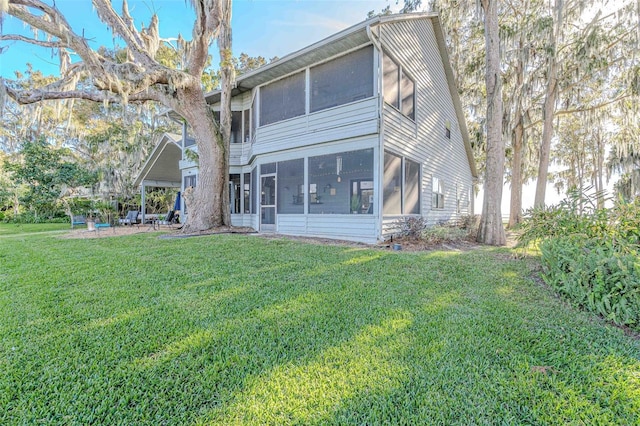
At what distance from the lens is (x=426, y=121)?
10.4m

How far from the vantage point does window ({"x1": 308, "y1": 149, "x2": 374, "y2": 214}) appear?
7.53m

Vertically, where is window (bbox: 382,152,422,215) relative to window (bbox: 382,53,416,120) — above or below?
below

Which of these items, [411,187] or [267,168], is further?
[267,168]

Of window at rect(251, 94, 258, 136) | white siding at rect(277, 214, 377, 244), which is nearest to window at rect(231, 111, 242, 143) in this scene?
window at rect(251, 94, 258, 136)

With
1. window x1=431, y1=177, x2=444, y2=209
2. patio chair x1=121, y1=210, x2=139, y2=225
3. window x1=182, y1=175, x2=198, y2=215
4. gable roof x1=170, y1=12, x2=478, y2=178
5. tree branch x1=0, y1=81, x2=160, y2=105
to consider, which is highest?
gable roof x1=170, y1=12, x2=478, y2=178

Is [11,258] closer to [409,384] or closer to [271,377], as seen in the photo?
[271,377]

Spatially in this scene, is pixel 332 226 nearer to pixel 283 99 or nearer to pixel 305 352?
pixel 283 99

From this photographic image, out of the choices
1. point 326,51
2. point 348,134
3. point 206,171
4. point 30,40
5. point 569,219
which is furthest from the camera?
point 206,171

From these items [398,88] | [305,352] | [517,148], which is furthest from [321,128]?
[517,148]

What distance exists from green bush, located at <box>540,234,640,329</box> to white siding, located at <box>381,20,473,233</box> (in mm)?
3902

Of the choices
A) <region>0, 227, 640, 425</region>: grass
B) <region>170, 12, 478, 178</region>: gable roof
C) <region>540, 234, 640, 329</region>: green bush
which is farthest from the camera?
<region>170, 12, 478, 178</region>: gable roof

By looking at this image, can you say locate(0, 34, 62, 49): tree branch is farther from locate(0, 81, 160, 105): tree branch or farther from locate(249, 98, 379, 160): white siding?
locate(249, 98, 379, 160): white siding

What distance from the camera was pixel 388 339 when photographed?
2.51m

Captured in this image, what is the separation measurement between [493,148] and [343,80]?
4926mm
